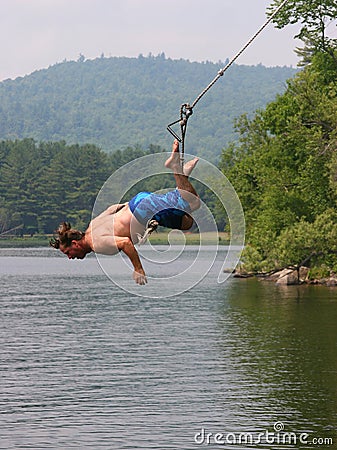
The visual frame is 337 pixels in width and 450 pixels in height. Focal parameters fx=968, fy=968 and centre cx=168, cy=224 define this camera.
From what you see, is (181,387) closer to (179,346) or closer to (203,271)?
(179,346)

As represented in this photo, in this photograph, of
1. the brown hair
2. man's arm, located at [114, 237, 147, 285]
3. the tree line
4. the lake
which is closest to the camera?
man's arm, located at [114, 237, 147, 285]

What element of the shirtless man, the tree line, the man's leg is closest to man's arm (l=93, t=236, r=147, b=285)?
the shirtless man

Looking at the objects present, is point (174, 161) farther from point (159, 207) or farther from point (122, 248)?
point (122, 248)

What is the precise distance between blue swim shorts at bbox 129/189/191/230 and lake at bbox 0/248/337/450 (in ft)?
68.9

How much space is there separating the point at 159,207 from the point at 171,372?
3573 cm

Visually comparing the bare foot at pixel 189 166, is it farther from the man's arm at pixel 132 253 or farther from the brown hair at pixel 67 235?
the brown hair at pixel 67 235

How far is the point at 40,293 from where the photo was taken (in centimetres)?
7838

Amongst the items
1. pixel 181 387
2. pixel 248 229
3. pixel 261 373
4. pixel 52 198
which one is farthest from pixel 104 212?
pixel 52 198

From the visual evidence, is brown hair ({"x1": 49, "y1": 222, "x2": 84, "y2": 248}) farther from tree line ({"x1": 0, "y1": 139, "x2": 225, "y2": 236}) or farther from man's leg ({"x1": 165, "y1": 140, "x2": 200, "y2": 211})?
tree line ({"x1": 0, "y1": 139, "x2": 225, "y2": 236})

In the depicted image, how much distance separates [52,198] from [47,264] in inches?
1936

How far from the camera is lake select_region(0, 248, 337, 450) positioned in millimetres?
34500

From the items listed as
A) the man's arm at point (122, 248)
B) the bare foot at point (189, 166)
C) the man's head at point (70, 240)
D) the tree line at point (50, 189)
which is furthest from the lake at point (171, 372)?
the tree line at point (50, 189)

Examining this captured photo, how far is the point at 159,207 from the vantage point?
30.5 feet

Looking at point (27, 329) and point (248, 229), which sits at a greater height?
point (248, 229)
